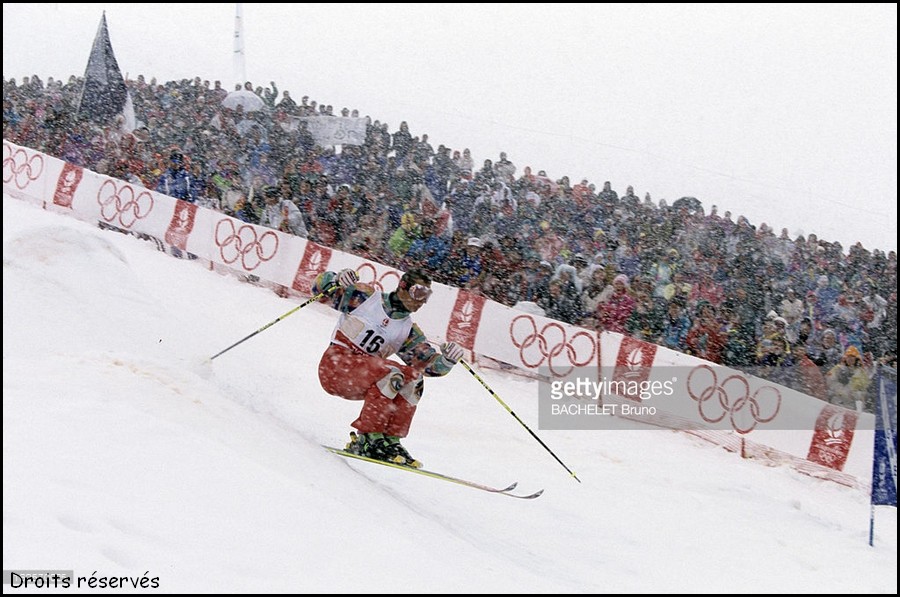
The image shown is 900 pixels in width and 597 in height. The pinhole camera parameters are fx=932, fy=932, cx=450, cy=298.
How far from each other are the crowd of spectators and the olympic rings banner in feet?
0.68

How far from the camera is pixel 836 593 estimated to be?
6.13 meters

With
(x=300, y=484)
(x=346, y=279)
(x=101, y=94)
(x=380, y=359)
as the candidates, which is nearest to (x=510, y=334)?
(x=380, y=359)

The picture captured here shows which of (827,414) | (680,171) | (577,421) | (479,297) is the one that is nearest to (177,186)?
(479,297)

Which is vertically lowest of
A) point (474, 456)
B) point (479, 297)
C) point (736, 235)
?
point (474, 456)

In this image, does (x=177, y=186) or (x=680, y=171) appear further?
(x=680, y=171)

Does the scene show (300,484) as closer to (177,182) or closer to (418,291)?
(418,291)

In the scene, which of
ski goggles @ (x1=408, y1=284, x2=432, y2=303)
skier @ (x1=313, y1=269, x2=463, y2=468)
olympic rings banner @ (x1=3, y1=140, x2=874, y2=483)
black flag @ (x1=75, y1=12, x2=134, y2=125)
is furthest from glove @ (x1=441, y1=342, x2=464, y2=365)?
black flag @ (x1=75, y1=12, x2=134, y2=125)

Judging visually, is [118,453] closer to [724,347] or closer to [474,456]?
[474,456]

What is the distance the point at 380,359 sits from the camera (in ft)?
23.7

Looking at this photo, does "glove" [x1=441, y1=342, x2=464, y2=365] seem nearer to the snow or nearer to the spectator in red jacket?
the snow

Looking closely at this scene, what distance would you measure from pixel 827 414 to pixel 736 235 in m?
4.64

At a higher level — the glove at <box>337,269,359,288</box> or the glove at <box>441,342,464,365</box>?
the glove at <box>337,269,359,288</box>

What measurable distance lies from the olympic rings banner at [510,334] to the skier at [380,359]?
4684 millimetres

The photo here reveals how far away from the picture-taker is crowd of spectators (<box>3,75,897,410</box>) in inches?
449
